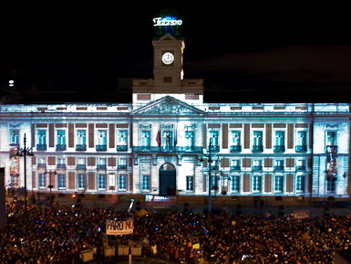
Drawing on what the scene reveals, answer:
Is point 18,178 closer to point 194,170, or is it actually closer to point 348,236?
point 194,170

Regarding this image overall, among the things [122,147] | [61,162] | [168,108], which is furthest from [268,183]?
[61,162]

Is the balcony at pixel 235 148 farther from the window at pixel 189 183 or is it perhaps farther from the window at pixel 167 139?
the window at pixel 167 139

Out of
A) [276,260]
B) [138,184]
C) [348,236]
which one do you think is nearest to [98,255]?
[276,260]

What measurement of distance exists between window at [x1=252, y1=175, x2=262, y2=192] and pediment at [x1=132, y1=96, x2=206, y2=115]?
34.5 feet

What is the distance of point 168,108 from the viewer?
53500 mm

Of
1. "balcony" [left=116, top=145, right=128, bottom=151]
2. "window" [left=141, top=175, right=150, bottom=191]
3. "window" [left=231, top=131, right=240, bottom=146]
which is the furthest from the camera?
"balcony" [left=116, top=145, right=128, bottom=151]

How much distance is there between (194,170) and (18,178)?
23319mm

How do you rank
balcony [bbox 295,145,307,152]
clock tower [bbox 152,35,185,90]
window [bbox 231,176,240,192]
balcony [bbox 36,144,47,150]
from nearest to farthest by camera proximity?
1. balcony [bbox 295,145,307,152]
2. window [bbox 231,176,240,192]
3. clock tower [bbox 152,35,185,90]
4. balcony [bbox 36,144,47,150]

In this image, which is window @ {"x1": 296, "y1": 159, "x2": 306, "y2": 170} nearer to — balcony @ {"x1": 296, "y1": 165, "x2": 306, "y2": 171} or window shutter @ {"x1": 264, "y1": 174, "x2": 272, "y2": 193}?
balcony @ {"x1": 296, "y1": 165, "x2": 306, "y2": 171}

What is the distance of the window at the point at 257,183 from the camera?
2100 inches

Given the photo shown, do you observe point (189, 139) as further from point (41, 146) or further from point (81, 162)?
point (41, 146)

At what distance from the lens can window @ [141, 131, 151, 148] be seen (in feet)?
177

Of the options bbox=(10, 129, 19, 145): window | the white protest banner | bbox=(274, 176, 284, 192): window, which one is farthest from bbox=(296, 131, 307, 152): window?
bbox=(10, 129, 19, 145): window

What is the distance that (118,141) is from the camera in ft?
182
